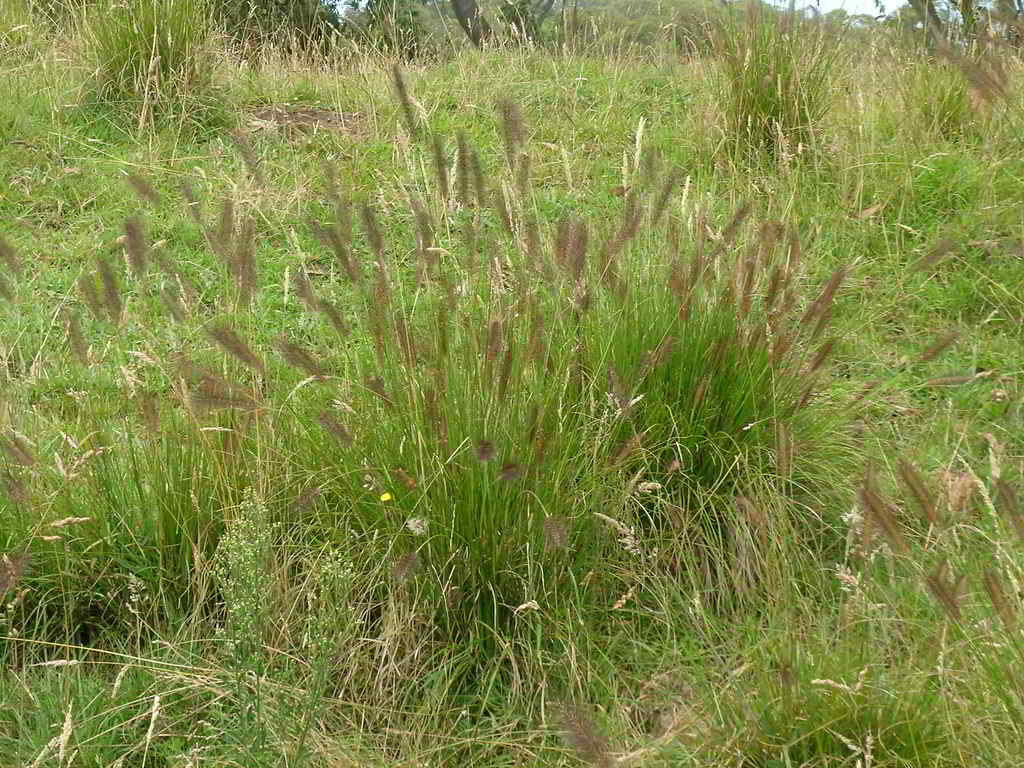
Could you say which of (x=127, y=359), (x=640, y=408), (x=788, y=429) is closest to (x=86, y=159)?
(x=127, y=359)

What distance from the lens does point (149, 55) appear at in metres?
5.79

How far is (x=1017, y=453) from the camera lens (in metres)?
3.03

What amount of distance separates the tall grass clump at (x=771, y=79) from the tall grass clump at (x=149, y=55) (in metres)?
3.05

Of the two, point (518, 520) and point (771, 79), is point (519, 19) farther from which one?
point (518, 520)

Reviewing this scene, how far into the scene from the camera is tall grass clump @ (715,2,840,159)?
16.0 ft

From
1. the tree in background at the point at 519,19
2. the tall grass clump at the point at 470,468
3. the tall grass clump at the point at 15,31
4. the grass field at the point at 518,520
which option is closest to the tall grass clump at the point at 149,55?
the tall grass clump at the point at 15,31

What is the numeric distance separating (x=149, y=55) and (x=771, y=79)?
3.54 m

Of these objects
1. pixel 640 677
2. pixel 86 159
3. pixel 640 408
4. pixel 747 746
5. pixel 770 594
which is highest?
pixel 86 159

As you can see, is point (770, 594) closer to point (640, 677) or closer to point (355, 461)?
point (640, 677)

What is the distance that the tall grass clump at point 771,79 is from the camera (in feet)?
16.0

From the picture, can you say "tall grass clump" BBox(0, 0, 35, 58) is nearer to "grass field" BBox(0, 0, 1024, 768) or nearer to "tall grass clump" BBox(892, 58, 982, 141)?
"grass field" BBox(0, 0, 1024, 768)

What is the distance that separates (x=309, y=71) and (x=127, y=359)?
4004mm

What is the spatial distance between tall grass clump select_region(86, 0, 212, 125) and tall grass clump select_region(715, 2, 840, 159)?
305cm

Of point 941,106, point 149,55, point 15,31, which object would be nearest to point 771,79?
point 941,106
